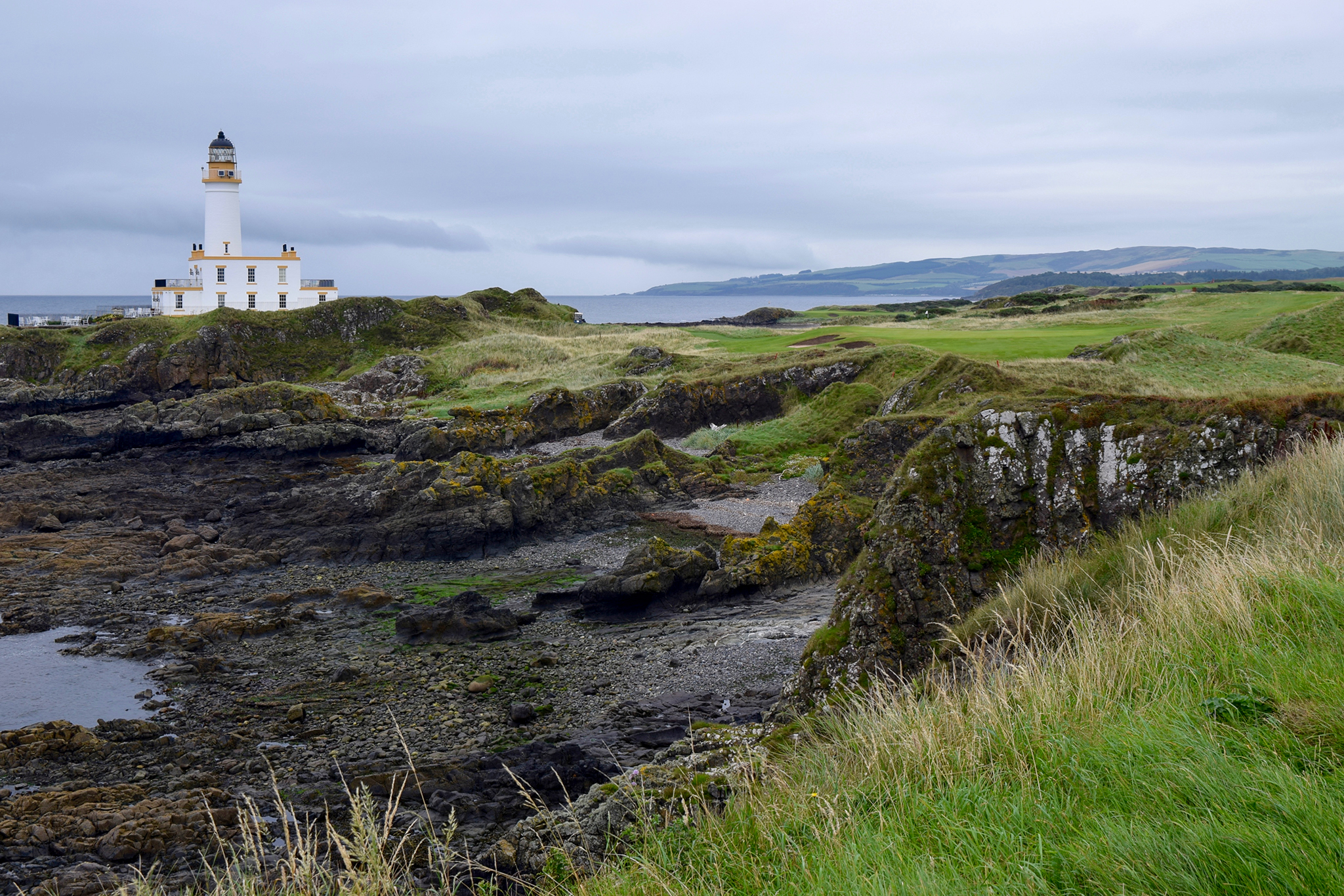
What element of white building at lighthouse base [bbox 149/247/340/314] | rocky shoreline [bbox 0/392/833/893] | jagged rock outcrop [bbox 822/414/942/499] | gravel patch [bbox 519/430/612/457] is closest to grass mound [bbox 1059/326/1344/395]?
jagged rock outcrop [bbox 822/414/942/499]

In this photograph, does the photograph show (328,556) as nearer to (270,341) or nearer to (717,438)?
(717,438)

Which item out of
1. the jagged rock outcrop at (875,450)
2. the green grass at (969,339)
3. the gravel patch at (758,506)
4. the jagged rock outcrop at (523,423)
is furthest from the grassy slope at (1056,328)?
the jagged rock outcrop at (875,450)

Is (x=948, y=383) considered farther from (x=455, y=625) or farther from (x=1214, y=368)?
(x=455, y=625)

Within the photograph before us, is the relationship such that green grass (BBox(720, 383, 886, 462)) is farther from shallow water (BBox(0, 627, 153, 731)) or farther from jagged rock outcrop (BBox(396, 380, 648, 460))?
shallow water (BBox(0, 627, 153, 731))

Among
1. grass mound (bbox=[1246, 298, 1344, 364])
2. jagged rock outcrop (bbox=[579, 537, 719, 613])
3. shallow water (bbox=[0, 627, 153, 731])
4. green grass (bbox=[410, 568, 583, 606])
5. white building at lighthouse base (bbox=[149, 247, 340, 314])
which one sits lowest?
shallow water (bbox=[0, 627, 153, 731])

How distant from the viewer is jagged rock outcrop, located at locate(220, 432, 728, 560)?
2302 centimetres

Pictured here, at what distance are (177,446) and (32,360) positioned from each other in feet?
74.5

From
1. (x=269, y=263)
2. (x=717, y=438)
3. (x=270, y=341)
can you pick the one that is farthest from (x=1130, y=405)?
(x=269, y=263)

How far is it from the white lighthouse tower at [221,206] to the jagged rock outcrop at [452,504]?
153 ft

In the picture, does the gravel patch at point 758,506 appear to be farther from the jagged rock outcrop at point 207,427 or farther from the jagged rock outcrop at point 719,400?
the jagged rock outcrop at point 207,427

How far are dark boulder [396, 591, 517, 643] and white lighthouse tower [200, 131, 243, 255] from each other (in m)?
59.3

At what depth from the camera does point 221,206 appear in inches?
2584

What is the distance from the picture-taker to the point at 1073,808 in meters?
3.36

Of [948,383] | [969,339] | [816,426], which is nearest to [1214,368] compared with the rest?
[948,383]
